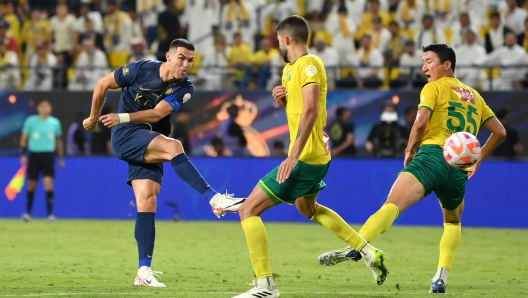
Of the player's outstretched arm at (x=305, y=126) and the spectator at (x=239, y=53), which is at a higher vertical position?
the spectator at (x=239, y=53)

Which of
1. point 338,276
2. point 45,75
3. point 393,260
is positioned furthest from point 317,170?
point 45,75

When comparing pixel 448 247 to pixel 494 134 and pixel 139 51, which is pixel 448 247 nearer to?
pixel 494 134

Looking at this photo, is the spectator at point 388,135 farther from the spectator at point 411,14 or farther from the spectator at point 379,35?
the spectator at point 411,14

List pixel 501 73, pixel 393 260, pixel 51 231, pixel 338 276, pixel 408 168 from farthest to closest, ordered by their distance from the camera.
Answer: pixel 501 73, pixel 51 231, pixel 393 260, pixel 338 276, pixel 408 168

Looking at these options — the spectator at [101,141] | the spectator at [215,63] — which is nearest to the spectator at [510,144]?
the spectator at [215,63]

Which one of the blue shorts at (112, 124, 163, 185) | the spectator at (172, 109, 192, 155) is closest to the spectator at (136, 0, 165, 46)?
the spectator at (172, 109, 192, 155)

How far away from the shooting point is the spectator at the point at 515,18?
2041cm

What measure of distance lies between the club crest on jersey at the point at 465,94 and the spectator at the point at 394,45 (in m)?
11.7

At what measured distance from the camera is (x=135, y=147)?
9.12 metres

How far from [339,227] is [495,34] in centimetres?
1310

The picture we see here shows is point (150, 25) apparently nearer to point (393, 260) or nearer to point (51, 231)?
point (51, 231)

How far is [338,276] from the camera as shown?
1037 centimetres

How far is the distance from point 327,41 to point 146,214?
12.6 metres

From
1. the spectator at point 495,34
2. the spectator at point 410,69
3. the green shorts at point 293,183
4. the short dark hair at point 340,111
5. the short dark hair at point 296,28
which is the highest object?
the spectator at point 495,34
